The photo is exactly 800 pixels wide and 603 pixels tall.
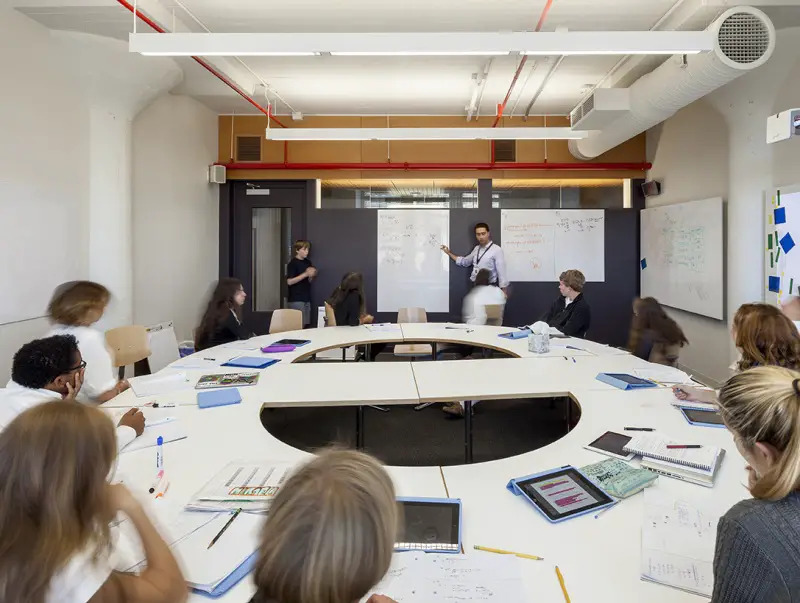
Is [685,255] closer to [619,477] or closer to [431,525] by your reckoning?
[619,477]

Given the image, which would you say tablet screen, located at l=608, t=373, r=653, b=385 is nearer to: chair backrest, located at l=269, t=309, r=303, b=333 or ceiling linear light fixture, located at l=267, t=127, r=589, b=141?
ceiling linear light fixture, located at l=267, t=127, r=589, b=141

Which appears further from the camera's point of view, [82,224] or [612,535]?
[82,224]

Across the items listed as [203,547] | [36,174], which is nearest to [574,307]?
[203,547]

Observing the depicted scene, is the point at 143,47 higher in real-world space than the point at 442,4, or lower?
lower

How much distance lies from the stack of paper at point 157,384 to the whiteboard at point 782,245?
4221 millimetres

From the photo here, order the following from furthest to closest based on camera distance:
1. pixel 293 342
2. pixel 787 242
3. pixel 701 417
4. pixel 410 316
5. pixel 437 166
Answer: pixel 437 166 → pixel 410 316 → pixel 293 342 → pixel 787 242 → pixel 701 417

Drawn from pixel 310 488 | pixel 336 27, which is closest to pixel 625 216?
pixel 336 27

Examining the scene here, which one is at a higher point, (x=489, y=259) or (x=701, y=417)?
(x=489, y=259)

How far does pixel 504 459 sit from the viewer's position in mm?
1734

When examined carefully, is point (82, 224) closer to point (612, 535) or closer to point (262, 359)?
point (262, 359)

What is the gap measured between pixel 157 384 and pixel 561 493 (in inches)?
82.3

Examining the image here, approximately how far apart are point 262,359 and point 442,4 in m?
2.80

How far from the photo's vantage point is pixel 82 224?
4059mm

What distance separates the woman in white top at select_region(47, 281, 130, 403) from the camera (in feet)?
7.97
